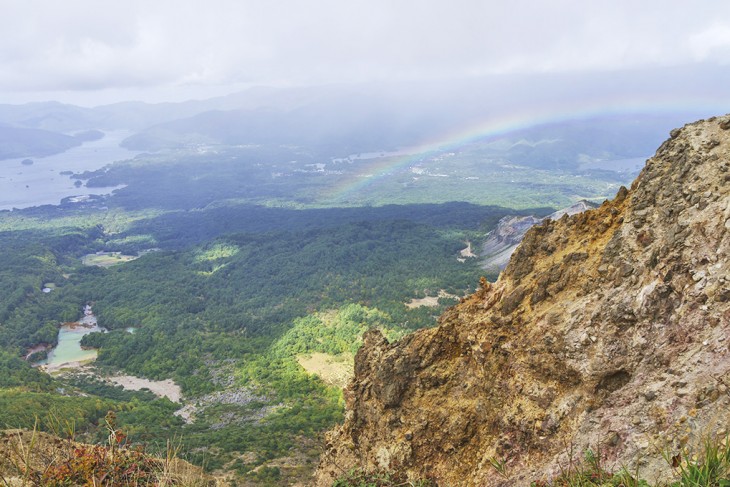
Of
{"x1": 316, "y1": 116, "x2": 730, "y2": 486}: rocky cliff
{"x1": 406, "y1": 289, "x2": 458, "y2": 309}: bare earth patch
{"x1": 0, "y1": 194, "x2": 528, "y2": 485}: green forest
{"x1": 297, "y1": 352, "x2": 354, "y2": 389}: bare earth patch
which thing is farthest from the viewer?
{"x1": 406, "y1": 289, "x2": 458, "y2": 309}: bare earth patch

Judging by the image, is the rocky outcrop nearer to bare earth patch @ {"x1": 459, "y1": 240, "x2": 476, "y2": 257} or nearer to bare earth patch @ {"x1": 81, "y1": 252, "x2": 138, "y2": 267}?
bare earth patch @ {"x1": 459, "y1": 240, "x2": 476, "y2": 257}

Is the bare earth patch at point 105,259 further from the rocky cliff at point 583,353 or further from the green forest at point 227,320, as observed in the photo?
the rocky cliff at point 583,353

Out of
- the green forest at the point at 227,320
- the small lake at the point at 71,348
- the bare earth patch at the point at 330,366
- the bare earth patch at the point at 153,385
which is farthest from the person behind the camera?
the small lake at the point at 71,348

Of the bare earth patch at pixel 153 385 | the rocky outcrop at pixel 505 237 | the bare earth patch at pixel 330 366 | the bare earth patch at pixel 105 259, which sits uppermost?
the rocky outcrop at pixel 505 237

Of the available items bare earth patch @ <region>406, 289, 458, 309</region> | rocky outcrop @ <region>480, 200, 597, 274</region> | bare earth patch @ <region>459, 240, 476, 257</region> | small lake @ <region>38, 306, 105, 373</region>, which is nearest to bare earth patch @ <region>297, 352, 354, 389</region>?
bare earth patch @ <region>406, 289, 458, 309</region>

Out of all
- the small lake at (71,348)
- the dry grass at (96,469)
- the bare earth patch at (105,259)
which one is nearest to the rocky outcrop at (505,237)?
the small lake at (71,348)
